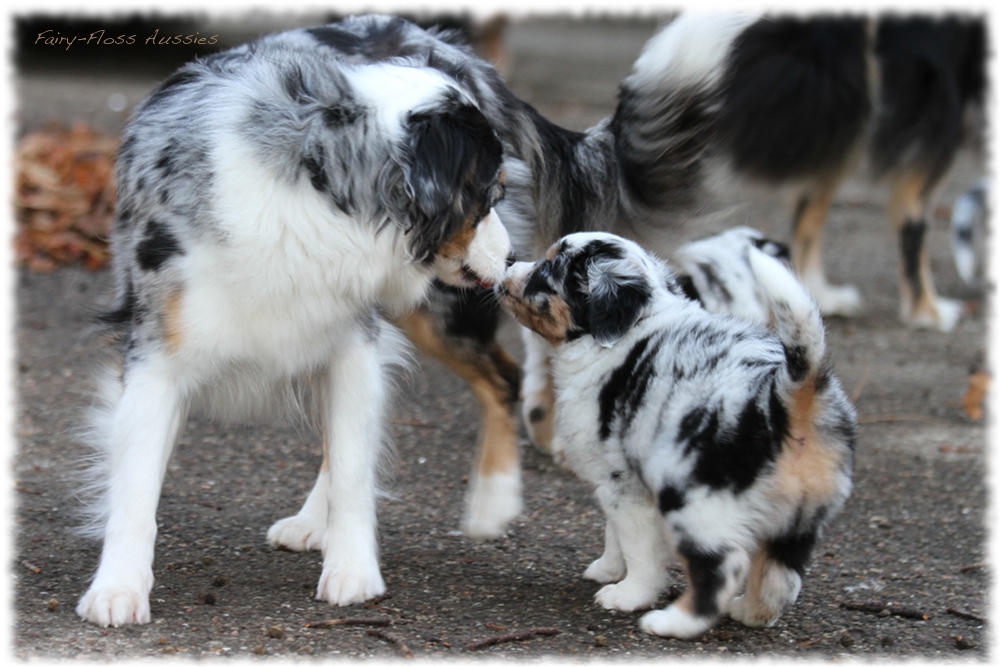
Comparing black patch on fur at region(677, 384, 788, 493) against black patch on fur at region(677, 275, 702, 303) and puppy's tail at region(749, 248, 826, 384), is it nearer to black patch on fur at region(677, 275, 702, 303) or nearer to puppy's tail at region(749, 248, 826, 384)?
puppy's tail at region(749, 248, 826, 384)

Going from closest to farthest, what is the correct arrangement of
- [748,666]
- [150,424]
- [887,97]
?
[748,666]
[150,424]
[887,97]

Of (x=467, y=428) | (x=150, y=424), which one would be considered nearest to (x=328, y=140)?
(x=150, y=424)

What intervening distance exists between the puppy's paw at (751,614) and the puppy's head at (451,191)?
3.98 ft

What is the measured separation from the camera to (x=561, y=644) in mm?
3195

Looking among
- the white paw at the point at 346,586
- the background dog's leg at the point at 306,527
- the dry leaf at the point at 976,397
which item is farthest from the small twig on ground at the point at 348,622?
the dry leaf at the point at 976,397

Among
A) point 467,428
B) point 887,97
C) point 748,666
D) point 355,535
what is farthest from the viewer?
point 887,97

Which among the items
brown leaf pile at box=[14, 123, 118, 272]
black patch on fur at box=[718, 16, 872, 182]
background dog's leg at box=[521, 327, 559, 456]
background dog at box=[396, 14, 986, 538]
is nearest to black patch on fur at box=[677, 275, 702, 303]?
background dog at box=[396, 14, 986, 538]

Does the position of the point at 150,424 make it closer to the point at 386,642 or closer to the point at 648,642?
the point at 386,642

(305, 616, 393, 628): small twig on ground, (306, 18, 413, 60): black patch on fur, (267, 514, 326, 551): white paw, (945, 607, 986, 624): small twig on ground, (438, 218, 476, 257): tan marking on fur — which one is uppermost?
(306, 18, 413, 60): black patch on fur

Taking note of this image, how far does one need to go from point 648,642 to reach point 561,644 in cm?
24

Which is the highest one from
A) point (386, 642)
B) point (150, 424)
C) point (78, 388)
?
point (150, 424)

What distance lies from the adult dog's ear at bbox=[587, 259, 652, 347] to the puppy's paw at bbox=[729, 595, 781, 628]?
850 mm

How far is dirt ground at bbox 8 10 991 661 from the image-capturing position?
3.19 metres

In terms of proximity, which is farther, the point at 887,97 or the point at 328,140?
the point at 887,97
